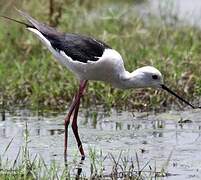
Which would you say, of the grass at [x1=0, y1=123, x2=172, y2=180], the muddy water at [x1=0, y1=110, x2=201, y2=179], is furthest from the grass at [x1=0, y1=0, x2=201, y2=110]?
the grass at [x1=0, y1=123, x2=172, y2=180]

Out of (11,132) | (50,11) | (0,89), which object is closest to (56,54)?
(11,132)

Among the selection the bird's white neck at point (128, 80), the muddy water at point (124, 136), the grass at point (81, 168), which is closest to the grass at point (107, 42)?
the muddy water at point (124, 136)

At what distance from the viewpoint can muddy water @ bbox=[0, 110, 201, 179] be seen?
21.7ft

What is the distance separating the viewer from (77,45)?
7188mm

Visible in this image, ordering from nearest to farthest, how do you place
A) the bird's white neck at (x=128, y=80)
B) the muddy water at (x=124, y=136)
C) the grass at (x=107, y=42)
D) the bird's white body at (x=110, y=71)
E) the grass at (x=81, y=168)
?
the grass at (x=81, y=168), the muddy water at (x=124, y=136), the bird's white body at (x=110, y=71), the bird's white neck at (x=128, y=80), the grass at (x=107, y=42)

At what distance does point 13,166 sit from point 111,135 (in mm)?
1596

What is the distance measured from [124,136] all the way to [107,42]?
7.89 feet

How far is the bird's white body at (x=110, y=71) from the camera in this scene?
7074 millimetres

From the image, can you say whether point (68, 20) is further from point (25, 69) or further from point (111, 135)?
point (111, 135)

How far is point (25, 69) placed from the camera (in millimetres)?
9055

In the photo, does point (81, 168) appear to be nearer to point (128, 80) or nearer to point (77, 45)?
point (128, 80)

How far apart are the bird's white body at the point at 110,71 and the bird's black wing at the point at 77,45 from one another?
3 cm

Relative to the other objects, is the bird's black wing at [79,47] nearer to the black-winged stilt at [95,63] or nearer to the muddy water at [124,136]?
the black-winged stilt at [95,63]

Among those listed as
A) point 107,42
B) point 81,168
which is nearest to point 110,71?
point 81,168
